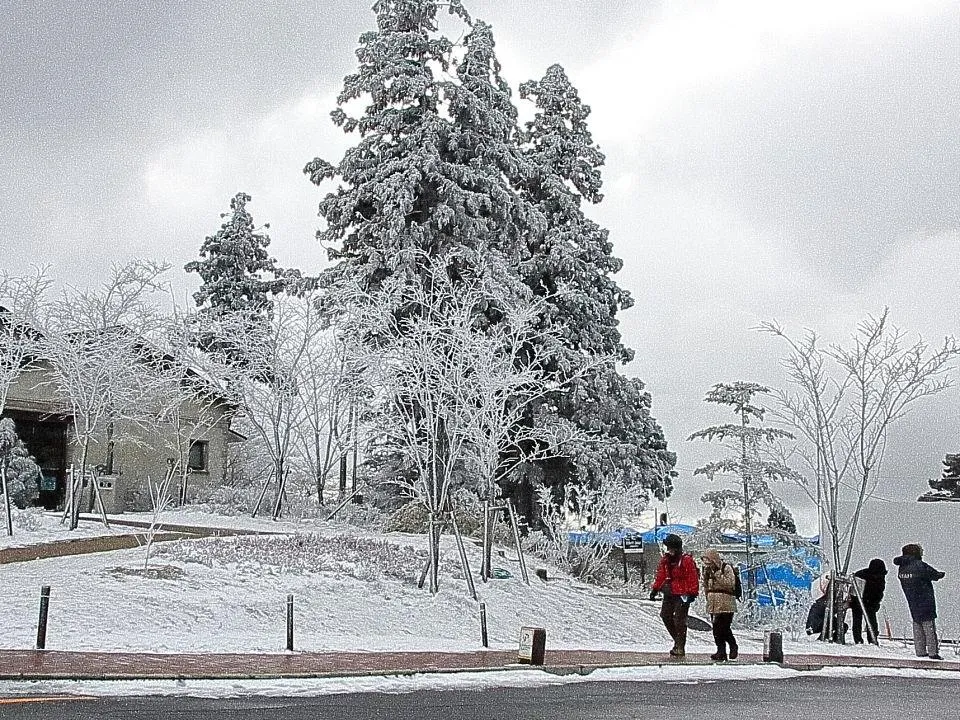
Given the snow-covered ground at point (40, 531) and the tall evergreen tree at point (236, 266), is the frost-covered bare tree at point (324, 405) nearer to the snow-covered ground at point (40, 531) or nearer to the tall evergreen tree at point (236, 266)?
the snow-covered ground at point (40, 531)

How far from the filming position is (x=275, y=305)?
1272 inches

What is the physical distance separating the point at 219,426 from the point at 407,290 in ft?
58.4

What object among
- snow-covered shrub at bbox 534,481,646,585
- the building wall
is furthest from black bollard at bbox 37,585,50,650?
the building wall

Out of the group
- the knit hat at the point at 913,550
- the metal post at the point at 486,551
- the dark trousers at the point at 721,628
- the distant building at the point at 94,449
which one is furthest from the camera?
the distant building at the point at 94,449

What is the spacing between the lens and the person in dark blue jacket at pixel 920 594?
1755 centimetres

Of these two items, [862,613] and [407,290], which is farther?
[407,290]

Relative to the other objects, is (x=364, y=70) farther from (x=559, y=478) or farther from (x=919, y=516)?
(x=919, y=516)

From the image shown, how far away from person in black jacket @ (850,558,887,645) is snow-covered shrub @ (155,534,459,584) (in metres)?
7.90

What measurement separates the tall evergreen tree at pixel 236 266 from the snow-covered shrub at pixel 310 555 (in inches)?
1104

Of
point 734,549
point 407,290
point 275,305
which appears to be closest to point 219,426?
point 275,305

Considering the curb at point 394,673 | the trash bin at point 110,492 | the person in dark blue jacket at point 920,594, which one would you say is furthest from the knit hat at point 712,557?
the trash bin at point 110,492

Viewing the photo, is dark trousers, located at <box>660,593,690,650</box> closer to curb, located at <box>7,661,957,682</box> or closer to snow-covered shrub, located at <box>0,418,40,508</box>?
curb, located at <box>7,661,957,682</box>

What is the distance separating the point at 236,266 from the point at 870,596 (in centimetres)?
3722

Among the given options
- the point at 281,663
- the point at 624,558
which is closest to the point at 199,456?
the point at 624,558
